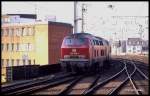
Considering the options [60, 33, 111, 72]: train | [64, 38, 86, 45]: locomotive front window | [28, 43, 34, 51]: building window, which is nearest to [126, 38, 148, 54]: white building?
[28, 43, 34, 51]: building window

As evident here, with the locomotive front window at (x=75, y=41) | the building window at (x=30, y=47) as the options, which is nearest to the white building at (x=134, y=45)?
the building window at (x=30, y=47)

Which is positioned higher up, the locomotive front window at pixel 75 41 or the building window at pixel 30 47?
the locomotive front window at pixel 75 41

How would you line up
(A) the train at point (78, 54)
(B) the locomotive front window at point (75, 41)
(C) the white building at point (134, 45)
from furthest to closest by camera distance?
1. (C) the white building at point (134, 45)
2. (B) the locomotive front window at point (75, 41)
3. (A) the train at point (78, 54)

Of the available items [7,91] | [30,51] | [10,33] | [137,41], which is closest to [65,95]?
[7,91]

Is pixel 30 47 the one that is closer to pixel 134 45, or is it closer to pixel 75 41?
pixel 134 45

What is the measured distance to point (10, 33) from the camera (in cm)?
8444

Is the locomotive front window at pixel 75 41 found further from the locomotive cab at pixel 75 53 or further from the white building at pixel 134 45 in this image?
the white building at pixel 134 45

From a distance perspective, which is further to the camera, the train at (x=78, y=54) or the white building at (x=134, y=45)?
the white building at (x=134, y=45)

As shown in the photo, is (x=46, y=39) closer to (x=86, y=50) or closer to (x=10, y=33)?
(x=10, y=33)

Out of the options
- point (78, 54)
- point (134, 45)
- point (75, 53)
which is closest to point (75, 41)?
point (75, 53)

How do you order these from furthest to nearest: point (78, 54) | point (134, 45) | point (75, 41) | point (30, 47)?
1. point (134, 45)
2. point (30, 47)
3. point (75, 41)
4. point (78, 54)

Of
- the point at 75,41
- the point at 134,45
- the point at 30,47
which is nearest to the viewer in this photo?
the point at 75,41

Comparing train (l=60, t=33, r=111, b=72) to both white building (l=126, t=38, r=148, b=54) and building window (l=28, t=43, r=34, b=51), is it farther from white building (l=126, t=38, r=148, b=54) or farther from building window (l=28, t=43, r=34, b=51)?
white building (l=126, t=38, r=148, b=54)

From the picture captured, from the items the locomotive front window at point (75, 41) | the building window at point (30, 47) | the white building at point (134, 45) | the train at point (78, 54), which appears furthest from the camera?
the white building at point (134, 45)
